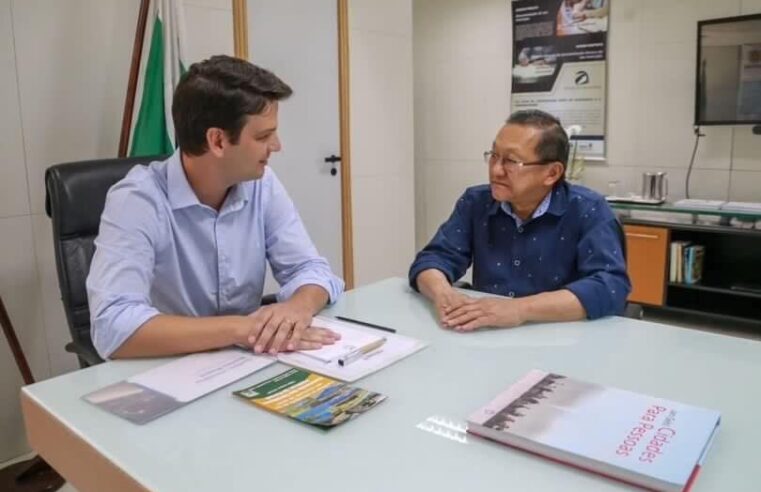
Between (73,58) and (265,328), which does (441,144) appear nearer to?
(73,58)

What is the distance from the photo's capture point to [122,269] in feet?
4.54

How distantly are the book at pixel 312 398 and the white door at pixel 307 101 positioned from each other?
87.1 inches

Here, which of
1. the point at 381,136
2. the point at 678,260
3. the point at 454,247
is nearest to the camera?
the point at 454,247

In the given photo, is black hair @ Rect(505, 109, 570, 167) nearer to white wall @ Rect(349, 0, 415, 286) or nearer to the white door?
the white door

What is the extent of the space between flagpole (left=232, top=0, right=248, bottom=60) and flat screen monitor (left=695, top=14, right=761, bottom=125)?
102 inches

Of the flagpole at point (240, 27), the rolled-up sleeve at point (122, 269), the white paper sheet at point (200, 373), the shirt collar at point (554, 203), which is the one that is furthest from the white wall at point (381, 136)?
the white paper sheet at point (200, 373)

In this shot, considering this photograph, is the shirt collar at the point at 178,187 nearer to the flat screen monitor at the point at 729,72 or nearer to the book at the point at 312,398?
the book at the point at 312,398

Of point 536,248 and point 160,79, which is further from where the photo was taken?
point 160,79

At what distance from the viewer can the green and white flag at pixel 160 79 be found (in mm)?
2611

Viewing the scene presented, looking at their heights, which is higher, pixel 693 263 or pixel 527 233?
pixel 527 233

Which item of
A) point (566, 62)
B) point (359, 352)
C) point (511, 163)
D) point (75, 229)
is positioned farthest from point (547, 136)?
point (566, 62)

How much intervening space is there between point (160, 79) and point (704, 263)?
3222mm

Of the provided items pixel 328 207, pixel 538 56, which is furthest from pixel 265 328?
pixel 538 56

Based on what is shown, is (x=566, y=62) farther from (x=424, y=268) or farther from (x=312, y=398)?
(x=312, y=398)
